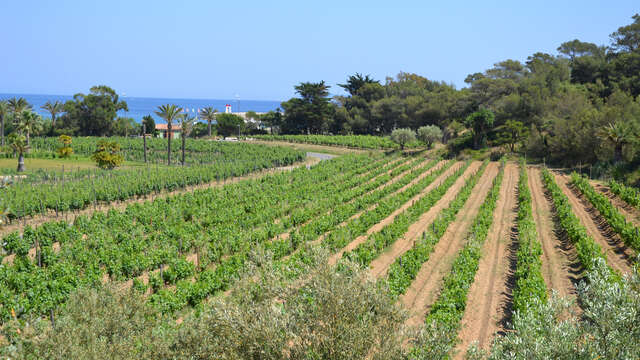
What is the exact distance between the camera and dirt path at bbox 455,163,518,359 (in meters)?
13.9

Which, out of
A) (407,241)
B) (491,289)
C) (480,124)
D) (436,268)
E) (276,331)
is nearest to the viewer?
(276,331)

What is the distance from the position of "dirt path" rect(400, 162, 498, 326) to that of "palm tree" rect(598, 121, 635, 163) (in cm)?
1548

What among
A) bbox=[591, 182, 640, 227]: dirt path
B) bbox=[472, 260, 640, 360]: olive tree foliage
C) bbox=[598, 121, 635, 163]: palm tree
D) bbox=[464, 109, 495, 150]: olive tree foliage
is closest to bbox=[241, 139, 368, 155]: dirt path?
bbox=[464, 109, 495, 150]: olive tree foliage

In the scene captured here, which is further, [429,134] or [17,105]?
[429,134]

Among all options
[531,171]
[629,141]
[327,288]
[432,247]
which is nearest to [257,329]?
[327,288]

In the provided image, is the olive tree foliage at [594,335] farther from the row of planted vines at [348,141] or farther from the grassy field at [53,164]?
the row of planted vines at [348,141]

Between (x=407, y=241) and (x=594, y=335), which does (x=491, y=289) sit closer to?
(x=407, y=241)

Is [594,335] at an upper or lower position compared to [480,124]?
lower

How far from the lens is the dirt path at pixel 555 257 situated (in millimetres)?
17634

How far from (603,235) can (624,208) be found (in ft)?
21.0

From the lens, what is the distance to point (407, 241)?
77.2ft

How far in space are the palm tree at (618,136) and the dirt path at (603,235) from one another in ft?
25.6

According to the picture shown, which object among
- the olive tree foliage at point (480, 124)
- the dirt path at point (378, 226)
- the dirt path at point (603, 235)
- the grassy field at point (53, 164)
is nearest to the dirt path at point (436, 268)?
the dirt path at point (378, 226)

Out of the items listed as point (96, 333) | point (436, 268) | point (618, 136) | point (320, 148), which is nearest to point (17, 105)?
point (320, 148)
